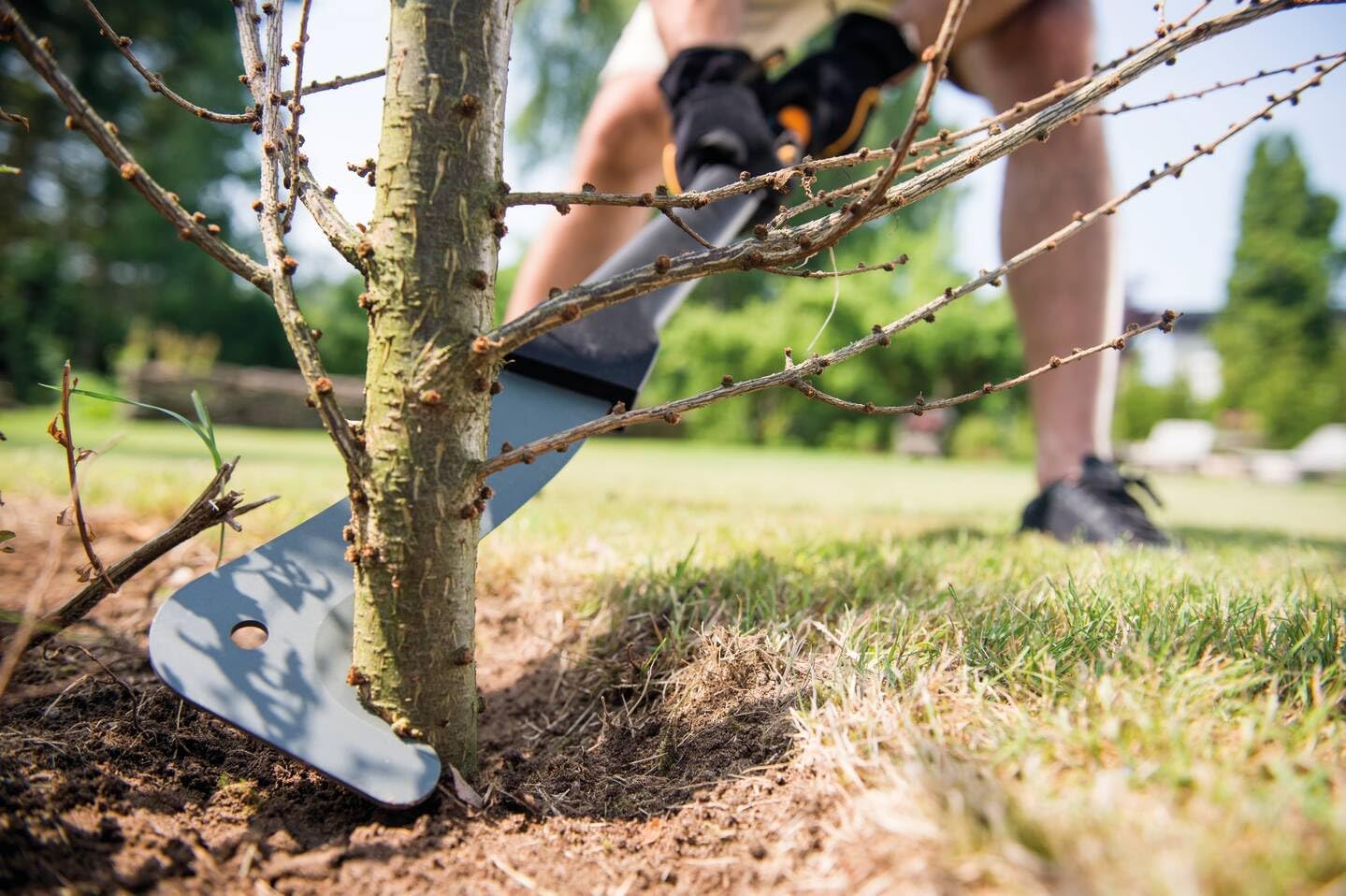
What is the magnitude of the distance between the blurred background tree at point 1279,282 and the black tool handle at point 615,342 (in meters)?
34.4

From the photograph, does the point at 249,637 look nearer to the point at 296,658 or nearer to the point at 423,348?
the point at 296,658

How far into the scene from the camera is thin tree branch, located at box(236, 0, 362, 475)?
0.89 meters

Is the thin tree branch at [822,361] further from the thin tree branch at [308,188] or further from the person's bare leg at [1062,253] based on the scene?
the person's bare leg at [1062,253]

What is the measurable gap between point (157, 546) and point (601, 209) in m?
2.33

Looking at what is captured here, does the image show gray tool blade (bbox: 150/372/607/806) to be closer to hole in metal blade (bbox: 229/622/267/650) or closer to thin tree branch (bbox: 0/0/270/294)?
hole in metal blade (bbox: 229/622/267/650)

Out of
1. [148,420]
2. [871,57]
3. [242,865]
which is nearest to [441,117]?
[242,865]

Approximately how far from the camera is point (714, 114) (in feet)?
6.39

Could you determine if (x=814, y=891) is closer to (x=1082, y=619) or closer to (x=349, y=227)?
(x=1082, y=619)

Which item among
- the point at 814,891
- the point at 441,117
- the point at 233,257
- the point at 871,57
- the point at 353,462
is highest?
the point at 871,57

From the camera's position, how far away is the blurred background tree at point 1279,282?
31406 mm

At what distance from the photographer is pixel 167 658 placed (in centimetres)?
91

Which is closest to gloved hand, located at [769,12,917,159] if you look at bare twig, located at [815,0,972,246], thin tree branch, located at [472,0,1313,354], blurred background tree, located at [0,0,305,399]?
thin tree branch, located at [472,0,1313,354]

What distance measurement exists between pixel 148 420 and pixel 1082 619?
13947mm

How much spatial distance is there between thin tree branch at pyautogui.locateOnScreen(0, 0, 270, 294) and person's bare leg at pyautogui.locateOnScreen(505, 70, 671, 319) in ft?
6.85
